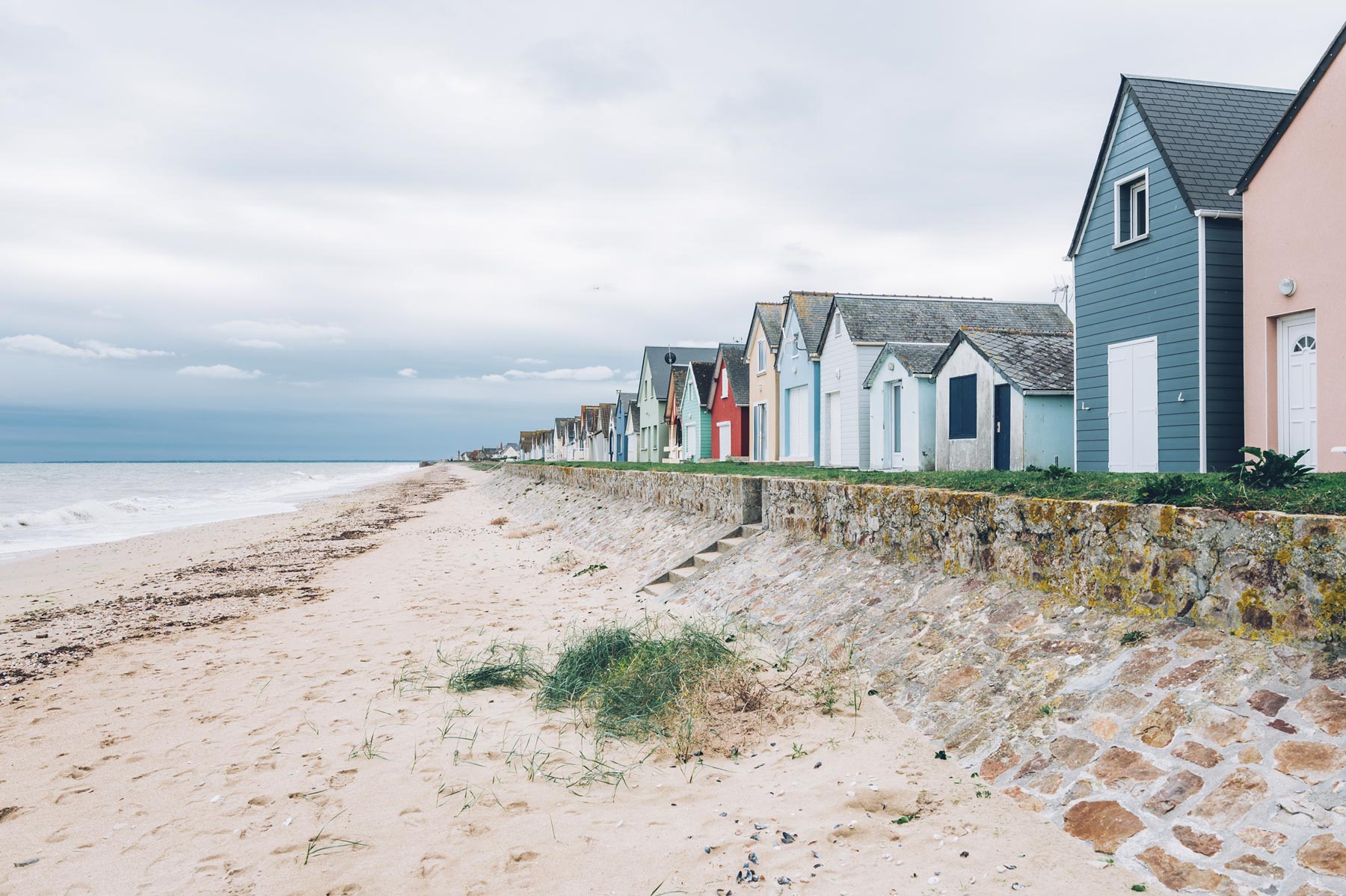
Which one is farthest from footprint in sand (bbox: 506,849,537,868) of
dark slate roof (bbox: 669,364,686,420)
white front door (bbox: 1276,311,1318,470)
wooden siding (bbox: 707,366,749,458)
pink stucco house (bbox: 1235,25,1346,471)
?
dark slate roof (bbox: 669,364,686,420)

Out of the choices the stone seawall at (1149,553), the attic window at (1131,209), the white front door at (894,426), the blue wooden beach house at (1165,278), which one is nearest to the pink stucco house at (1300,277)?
the blue wooden beach house at (1165,278)

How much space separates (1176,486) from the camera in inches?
206

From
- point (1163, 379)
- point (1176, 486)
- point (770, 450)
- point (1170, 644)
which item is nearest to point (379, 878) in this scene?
point (1170, 644)

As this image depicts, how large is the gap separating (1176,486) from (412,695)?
6.11 metres

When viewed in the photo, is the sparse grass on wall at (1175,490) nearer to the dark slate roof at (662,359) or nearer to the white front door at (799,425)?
the white front door at (799,425)

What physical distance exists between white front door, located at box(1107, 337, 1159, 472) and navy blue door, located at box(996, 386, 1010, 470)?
222cm

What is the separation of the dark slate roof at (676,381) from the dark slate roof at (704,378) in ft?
11.2

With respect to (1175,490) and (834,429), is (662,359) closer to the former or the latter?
(834,429)

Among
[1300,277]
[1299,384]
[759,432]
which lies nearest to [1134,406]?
[1299,384]

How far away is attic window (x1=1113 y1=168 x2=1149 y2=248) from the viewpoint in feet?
39.0

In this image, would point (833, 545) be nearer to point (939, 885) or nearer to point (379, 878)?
point (939, 885)

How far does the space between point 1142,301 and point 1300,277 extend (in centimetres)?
236

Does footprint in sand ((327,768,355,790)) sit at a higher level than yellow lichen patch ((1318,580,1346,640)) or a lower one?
lower

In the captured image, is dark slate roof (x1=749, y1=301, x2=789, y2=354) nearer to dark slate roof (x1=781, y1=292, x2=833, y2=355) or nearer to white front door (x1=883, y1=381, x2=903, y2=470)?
dark slate roof (x1=781, y1=292, x2=833, y2=355)
